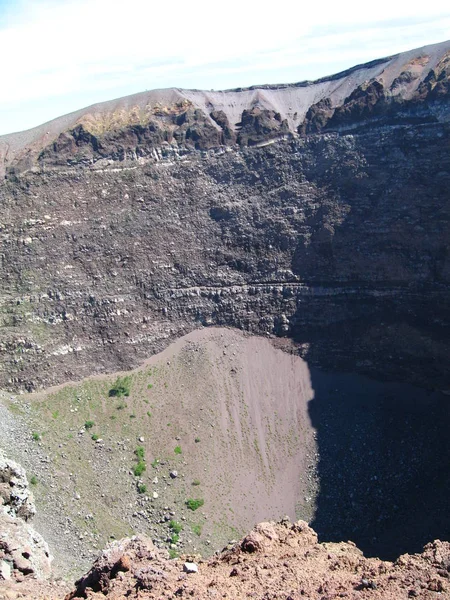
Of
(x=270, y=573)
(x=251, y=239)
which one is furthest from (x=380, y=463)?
(x=270, y=573)

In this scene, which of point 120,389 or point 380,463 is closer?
point 380,463

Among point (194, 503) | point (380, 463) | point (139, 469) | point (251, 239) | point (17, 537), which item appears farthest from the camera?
point (251, 239)

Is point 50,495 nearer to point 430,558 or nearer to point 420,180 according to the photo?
point 430,558

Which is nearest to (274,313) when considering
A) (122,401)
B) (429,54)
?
(122,401)

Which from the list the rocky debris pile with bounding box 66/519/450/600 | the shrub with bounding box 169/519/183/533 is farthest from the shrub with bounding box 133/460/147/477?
the rocky debris pile with bounding box 66/519/450/600

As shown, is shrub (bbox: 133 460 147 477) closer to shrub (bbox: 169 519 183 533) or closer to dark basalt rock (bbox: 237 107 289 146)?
shrub (bbox: 169 519 183 533)

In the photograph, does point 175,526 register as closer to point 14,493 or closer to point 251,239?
point 14,493
